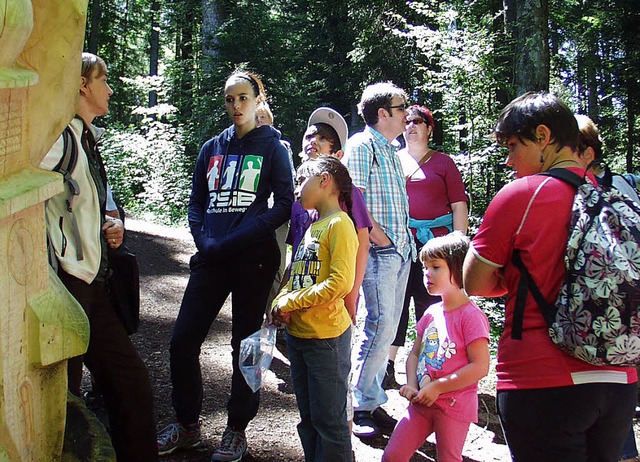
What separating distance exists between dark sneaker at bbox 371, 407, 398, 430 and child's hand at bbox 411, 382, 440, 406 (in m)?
1.34

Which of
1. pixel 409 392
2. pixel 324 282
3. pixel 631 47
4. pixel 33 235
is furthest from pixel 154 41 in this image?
pixel 33 235

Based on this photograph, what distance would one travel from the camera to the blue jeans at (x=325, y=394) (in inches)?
114

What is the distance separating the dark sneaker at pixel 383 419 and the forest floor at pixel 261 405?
0.36 ft

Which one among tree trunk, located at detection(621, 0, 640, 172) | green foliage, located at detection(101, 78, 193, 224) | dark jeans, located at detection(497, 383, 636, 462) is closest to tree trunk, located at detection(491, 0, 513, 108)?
tree trunk, located at detection(621, 0, 640, 172)

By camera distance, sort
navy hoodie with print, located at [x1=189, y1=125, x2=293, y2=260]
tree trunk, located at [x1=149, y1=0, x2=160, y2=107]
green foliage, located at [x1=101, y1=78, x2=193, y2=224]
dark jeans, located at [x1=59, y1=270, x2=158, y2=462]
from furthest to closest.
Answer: tree trunk, located at [x1=149, y1=0, x2=160, y2=107] → green foliage, located at [x1=101, y1=78, x2=193, y2=224] → navy hoodie with print, located at [x1=189, y1=125, x2=293, y2=260] → dark jeans, located at [x1=59, y1=270, x2=158, y2=462]

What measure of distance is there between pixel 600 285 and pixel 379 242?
7.23ft

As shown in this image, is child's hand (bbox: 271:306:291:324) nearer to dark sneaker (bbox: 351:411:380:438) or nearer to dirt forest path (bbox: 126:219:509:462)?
dirt forest path (bbox: 126:219:509:462)

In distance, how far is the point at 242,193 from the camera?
3594 millimetres

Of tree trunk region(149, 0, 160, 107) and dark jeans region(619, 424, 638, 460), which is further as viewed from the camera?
tree trunk region(149, 0, 160, 107)

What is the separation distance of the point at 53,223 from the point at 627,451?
320 cm

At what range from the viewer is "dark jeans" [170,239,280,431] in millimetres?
3498

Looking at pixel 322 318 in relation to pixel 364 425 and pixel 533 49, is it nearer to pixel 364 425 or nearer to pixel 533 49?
pixel 364 425

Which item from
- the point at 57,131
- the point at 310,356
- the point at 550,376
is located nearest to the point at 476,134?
the point at 310,356

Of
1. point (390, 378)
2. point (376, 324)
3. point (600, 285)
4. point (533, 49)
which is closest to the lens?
point (600, 285)
